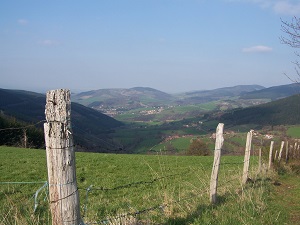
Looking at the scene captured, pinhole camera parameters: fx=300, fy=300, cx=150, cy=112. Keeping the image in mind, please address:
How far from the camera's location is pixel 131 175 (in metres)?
13.4

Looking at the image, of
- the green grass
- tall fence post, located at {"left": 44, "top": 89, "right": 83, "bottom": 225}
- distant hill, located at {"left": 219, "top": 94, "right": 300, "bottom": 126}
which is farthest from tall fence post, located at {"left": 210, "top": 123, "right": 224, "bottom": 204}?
distant hill, located at {"left": 219, "top": 94, "right": 300, "bottom": 126}

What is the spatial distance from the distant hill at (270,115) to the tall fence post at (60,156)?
4091 inches

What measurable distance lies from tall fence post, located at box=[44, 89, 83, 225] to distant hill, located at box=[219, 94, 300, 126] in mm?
103901

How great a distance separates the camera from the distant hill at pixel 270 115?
10289cm

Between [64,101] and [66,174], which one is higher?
[64,101]

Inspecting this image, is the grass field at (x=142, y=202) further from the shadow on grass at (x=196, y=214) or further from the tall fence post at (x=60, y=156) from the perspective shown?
the tall fence post at (x=60, y=156)

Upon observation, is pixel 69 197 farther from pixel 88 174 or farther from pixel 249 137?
pixel 88 174

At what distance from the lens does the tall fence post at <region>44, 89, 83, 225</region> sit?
3189 millimetres

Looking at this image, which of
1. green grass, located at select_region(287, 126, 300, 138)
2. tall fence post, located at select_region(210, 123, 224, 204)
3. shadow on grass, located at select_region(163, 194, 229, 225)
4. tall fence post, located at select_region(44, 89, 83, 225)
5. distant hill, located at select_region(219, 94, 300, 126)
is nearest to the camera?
tall fence post, located at select_region(44, 89, 83, 225)

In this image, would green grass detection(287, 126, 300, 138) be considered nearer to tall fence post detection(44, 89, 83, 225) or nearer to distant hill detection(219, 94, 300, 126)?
distant hill detection(219, 94, 300, 126)

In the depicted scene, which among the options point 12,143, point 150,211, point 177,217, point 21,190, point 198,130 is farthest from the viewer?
point 198,130

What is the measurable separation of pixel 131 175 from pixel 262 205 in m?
7.51

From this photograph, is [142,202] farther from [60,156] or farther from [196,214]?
[60,156]

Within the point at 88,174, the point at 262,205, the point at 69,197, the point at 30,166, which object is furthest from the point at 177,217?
the point at 30,166
